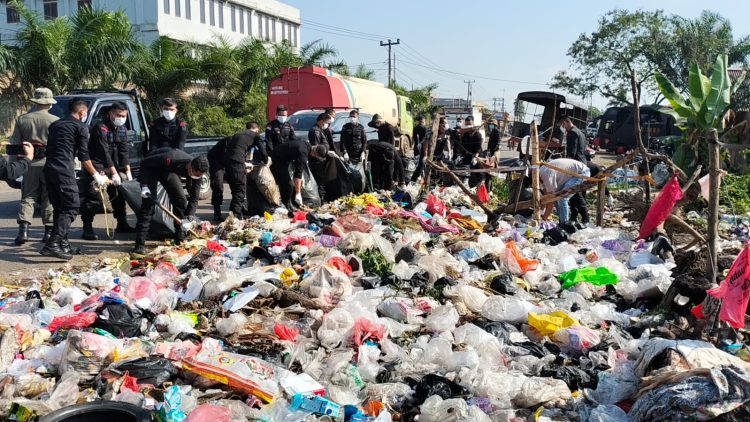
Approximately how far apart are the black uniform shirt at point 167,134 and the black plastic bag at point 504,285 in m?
4.67

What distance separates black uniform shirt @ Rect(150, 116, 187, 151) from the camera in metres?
8.59

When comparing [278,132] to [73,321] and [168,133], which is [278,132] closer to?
[168,133]

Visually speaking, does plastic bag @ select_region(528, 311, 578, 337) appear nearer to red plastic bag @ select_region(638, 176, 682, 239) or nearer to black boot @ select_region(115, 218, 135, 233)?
red plastic bag @ select_region(638, 176, 682, 239)

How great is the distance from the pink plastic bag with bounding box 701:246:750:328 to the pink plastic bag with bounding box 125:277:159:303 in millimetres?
3936

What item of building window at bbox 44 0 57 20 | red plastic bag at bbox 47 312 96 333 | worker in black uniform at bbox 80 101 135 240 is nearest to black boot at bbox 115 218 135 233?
worker in black uniform at bbox 80 101 135 240

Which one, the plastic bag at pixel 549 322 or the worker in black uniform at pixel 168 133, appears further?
the worker in black uniform at pixel 168 133

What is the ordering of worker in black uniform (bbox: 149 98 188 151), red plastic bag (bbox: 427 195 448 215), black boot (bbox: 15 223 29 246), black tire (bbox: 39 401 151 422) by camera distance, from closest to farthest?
1. black tire (bbox: 39 401 151 422)
2. black boot (bbox: 15 223 29 246)
3. worker in black uniform (bbox: 149 98 188 151)
4. red plastic bag (bbox: 427 195 448 215)

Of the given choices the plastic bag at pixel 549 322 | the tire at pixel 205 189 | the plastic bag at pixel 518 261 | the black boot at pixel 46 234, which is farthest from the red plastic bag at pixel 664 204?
the tire at pixel 205 189

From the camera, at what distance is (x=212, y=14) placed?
35.6m

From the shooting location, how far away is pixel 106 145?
799cm

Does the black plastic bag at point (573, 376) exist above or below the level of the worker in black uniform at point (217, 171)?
below

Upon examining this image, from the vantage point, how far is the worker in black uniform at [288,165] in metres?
9.68

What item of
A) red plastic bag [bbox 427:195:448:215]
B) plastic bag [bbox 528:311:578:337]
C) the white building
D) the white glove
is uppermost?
the white building

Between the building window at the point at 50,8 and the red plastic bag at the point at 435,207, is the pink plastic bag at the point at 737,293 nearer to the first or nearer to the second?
the red plastic bag at the point at 435,207
